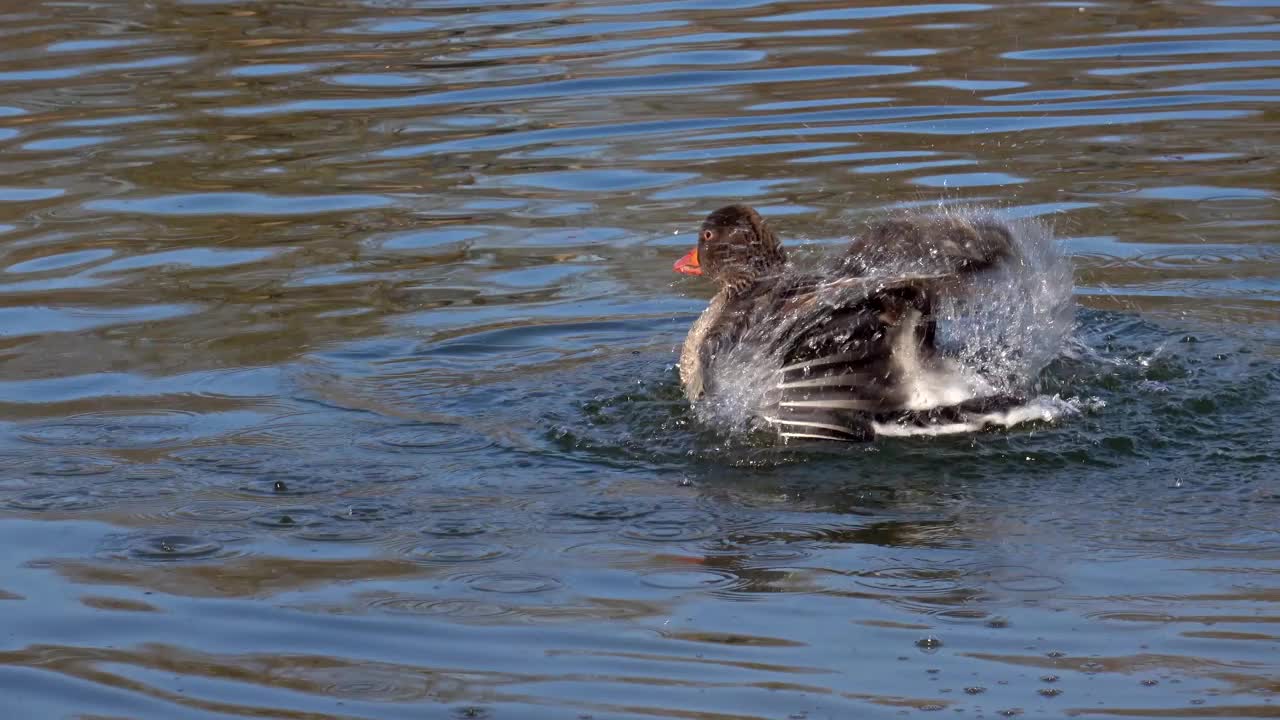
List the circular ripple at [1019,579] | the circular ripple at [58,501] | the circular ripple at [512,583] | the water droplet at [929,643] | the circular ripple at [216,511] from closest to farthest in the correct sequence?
the water droplet at [929,643] → the circular ripple at [1019,579] → the circular ripple at [512,583] → the circular ripple at [216,511] → the circular ripple at [58,501]

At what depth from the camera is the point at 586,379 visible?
25.8 feet

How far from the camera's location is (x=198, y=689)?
5.07m

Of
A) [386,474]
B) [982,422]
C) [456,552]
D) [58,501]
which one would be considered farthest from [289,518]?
[982,422]

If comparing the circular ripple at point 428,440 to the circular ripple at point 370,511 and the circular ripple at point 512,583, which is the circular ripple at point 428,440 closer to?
the circular ripple at point 370,511

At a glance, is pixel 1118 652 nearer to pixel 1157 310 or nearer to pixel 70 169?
pixel 1157 310

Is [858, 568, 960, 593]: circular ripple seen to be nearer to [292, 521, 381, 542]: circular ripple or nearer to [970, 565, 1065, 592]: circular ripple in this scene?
[970, 565, 1065, 592]: circular ripple

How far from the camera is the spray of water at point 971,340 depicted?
23.0ft

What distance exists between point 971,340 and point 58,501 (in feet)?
11.9

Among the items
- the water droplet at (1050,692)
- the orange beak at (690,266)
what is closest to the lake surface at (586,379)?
the water droplet at (1050,692)

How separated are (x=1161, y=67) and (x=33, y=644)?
942cm

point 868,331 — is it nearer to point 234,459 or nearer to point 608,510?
point 608,510

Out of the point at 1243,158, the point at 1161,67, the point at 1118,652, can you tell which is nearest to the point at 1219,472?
Result: the point at 1118,652

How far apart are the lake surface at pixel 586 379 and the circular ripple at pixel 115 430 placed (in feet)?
0.08

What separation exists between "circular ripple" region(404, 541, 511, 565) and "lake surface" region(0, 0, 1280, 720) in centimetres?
2
